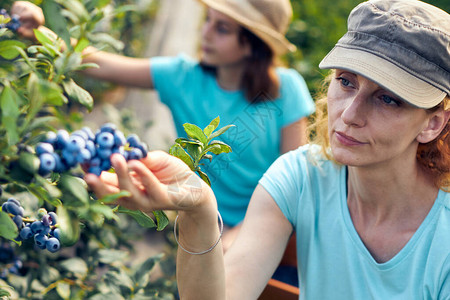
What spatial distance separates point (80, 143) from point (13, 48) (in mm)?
252

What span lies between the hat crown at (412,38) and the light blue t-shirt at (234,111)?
3.12ft

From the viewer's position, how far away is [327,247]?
4.73 feet

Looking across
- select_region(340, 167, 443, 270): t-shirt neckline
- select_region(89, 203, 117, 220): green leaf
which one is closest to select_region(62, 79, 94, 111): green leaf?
select_region(89, 203, 117, 220): green leaf

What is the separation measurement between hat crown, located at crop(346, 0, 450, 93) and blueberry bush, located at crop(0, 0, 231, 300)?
0.47m

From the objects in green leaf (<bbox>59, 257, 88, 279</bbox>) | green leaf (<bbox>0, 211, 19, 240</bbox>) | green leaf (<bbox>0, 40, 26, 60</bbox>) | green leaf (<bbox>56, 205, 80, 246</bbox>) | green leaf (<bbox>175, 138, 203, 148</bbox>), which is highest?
green leaf (<bbox>0, 40, 26, 60</bbox>)

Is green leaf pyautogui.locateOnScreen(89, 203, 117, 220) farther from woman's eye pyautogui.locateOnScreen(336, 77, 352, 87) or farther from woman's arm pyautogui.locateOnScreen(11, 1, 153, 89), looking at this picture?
woman's arm pyautogui.locateOnScreen(11, 1, 153, 89)

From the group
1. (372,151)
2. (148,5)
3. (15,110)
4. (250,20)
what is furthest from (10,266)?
(148,5)

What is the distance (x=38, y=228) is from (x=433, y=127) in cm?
97

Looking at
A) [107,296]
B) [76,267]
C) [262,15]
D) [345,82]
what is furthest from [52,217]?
[262,15]

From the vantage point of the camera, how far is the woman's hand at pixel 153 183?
79cm

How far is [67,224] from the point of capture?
0.73m

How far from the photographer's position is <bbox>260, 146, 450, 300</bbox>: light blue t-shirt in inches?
51.6

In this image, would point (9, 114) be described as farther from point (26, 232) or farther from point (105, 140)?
point (26, 232)

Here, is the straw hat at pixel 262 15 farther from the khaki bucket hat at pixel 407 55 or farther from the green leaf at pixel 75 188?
the green leaf at pixel 75 188
